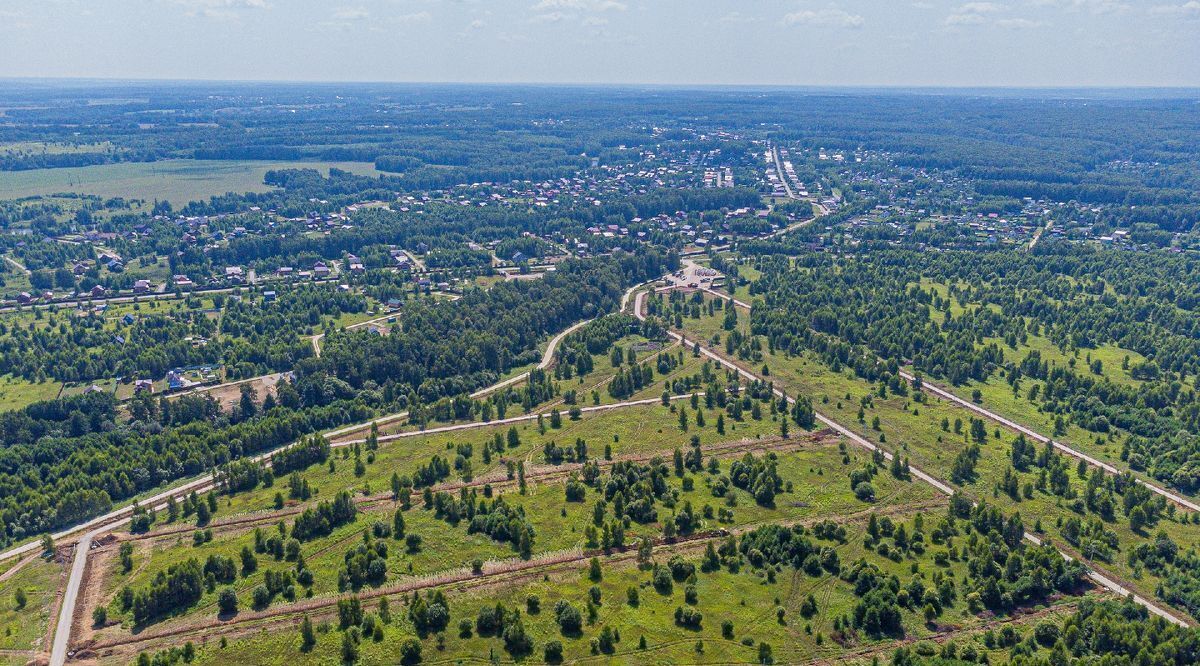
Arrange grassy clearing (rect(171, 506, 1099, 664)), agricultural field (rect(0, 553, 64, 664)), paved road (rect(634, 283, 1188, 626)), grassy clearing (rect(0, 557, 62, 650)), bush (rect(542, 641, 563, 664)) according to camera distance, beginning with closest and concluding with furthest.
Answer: bush (rect(542, 641, 563, 664))
grassy clearing (rect(171, 506, 1099, 664))
agricultural field (rect(0, 553, 64, 664))
grassy clearing (rect(0, 557, 62, 650))
paved road (rect(634, 283, 1188, 626))

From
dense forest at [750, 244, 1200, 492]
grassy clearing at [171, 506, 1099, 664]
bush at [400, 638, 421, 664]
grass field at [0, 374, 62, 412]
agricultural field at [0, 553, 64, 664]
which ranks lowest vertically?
agricultural field at [0, 553, 64, 664]

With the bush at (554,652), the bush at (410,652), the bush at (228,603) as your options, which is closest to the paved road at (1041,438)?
the bush at (554,652)

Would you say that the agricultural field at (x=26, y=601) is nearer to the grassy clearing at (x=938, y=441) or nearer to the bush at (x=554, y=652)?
the bush at (x=554, y=652)

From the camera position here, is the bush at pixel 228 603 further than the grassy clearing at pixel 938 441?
No

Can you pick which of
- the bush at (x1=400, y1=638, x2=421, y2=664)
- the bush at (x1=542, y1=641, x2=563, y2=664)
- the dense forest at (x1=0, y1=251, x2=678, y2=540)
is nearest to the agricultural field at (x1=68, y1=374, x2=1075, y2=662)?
the bush at (x1=542, y1=641, x2=563, y2=664)

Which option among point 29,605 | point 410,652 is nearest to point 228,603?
point 29,605

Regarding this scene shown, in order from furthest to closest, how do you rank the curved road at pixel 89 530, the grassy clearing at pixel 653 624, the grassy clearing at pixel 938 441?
the grassy clearing at pixel 938 441
the curved road at pixel 89 530
the grassy clearing at pixel 653 624

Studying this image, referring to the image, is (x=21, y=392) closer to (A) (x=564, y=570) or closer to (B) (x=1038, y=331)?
(A) (x=564, y=570)

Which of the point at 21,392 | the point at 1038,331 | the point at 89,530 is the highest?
the point at 1038,331

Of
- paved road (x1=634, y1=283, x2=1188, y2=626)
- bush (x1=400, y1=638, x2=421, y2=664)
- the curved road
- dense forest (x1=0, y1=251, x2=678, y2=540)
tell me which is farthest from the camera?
dense forest (x1=0, y1=251, x2=678, y2=540)

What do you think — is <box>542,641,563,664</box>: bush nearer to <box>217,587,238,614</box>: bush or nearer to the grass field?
<box>217,587,238,614</box>: bush

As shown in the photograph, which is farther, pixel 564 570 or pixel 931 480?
pixel 931 480

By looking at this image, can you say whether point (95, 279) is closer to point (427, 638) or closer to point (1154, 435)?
point (427, 638)

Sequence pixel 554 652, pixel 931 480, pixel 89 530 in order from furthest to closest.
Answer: pixel 931 480 < pixel 89 530 < pixel 554 652
